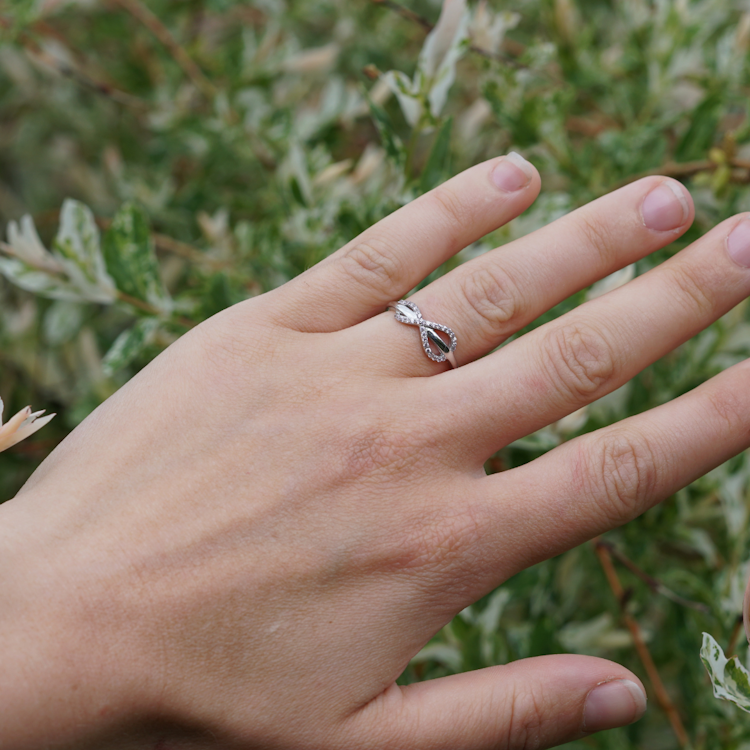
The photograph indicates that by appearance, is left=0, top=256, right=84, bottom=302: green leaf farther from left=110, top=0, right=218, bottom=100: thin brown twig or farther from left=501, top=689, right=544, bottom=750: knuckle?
left=501, top=689, right=544, bottom=750: knuckle

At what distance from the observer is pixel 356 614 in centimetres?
85

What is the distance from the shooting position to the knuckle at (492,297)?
98cm

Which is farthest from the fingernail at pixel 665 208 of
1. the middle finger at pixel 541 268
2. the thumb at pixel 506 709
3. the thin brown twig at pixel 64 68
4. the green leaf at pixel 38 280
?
the thin brown twig at pixel 64 68

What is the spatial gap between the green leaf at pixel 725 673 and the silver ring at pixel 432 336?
46 cm

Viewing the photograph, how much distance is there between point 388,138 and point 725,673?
85cm

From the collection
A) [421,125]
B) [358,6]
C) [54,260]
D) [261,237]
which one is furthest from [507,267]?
[358,6]

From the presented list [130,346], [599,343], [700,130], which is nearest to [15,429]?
[130,346]

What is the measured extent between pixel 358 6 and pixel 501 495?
1.38m

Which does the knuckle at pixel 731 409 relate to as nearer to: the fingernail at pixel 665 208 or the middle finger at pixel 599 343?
the middle finger at pixel 599 343

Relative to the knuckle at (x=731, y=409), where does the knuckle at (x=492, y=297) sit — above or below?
above

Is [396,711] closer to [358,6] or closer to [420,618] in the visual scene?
[420,618]

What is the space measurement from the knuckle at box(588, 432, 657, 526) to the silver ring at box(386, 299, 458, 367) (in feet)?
0.76

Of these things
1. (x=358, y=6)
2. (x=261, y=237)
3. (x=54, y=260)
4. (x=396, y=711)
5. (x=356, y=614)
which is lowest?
(x=396, y=711)

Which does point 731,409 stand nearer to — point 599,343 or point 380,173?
point 599,343
